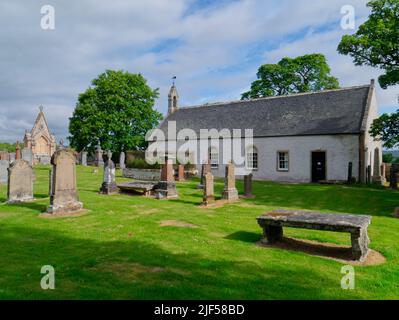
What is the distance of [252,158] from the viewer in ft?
93.5

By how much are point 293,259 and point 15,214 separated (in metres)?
9.09

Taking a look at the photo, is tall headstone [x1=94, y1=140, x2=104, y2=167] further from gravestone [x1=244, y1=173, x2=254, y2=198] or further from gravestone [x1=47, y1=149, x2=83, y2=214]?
gravestone [x1=47, y1=149, x2=83, y2=214]

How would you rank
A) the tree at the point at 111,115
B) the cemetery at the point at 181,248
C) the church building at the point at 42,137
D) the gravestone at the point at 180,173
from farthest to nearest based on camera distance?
the church building at the point at 42,137
the tree at the point at 111,115
the gravestone at the point at 180,173
the cemetery at the point at 181,248

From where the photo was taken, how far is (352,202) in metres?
15.6

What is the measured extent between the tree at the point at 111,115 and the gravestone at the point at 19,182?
23.9 m

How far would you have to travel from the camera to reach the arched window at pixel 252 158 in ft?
92.8

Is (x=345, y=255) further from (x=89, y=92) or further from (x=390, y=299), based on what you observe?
(x=89, y=92)

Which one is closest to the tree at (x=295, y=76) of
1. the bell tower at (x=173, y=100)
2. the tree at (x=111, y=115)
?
the bell tower at (x=173, y=100)

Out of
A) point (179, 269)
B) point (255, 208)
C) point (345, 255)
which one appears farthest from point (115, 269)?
point (255, 208)

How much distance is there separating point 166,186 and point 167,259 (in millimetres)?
9781

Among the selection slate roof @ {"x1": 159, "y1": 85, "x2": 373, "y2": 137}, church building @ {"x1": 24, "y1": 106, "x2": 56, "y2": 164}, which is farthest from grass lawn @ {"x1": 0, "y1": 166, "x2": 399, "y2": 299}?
church building @ {"x1": 24, "y1": 106, "x2": 56, "y2": 164}

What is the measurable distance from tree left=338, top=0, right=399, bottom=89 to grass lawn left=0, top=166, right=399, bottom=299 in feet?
28.1

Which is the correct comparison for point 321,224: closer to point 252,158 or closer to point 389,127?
point 389,127

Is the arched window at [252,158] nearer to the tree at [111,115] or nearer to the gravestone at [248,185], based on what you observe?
the gravestone at [248,185]
